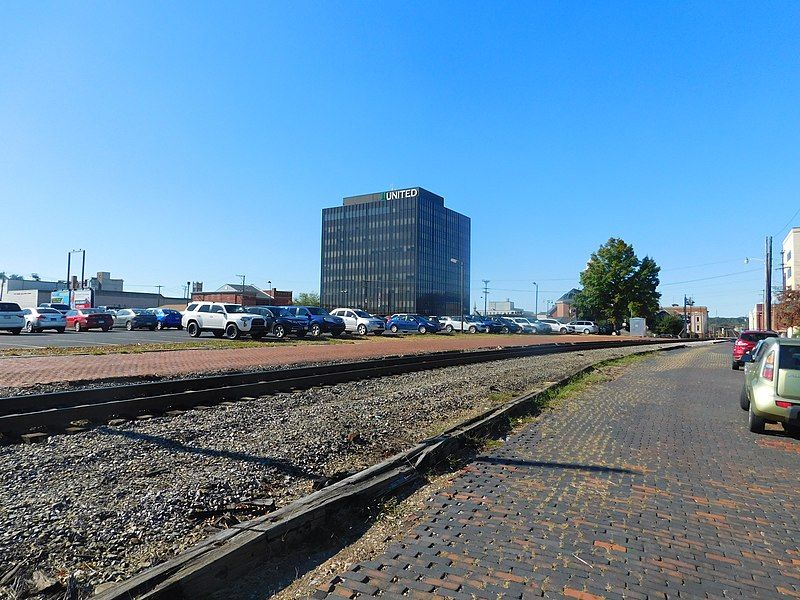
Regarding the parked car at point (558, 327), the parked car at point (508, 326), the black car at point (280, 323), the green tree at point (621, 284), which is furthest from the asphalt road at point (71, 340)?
the green tree at point (621, 284)

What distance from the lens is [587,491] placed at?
5.18 m

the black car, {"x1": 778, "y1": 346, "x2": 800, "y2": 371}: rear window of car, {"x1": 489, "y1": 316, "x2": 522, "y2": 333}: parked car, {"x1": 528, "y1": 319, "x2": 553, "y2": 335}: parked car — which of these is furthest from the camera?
{"x1": 528, "y1": 319, "x2": 553, "y2": 335}: parked car

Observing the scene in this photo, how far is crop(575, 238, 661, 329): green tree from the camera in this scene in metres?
70.9

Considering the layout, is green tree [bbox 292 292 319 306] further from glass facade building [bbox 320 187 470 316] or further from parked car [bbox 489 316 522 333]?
parked car [bbox 489 316 522 333]

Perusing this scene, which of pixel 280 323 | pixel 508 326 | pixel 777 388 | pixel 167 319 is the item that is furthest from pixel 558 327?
pixel 777 388

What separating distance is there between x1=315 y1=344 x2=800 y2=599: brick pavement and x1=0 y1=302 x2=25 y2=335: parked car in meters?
32.1

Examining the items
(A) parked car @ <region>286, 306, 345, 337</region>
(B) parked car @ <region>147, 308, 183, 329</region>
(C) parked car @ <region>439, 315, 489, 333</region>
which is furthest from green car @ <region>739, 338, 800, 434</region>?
(C) parked car @ <region>439, 315, 489, 333</region>

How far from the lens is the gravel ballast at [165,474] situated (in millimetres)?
3479

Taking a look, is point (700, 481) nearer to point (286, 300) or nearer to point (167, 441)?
point (167, 441)

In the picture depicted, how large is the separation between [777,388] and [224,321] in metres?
25.6

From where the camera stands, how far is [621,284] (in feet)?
234

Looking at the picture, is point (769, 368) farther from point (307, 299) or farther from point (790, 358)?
point (307, 299)

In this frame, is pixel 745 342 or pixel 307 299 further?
pixel 307 299

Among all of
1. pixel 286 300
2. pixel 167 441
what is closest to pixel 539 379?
pixel 167 441
